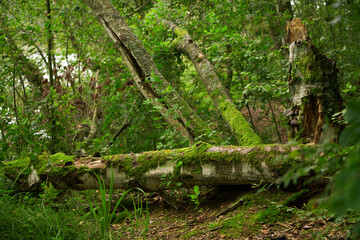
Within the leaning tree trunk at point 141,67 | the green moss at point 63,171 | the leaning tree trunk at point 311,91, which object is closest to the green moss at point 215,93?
the leaning tree trunk at point 141,67

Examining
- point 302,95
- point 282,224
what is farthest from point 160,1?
point 282,224

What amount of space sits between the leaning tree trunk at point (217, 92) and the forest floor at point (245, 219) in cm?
90

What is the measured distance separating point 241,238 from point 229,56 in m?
3.57

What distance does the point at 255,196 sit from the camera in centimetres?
340

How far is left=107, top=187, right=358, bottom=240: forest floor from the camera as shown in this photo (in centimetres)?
256

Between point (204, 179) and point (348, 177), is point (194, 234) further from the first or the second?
point (348, 177)

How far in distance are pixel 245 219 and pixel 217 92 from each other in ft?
8.79

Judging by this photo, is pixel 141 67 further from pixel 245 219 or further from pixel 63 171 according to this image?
pixel 245 219

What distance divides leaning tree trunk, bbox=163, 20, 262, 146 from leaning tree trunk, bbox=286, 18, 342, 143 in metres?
0.71

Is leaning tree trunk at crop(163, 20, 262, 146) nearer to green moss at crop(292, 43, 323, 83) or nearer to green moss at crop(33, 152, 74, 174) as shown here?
green moss at crop(292, 43, 323, 83)

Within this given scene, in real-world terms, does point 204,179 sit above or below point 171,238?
above

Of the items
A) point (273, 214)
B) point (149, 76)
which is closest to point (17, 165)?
point (149, 76)

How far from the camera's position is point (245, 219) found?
299 cm

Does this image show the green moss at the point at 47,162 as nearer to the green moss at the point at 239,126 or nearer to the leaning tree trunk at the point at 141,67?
the leaning tree trunk at the point at 141,67
